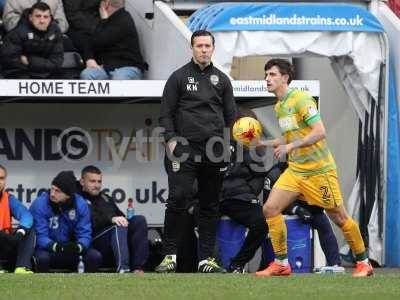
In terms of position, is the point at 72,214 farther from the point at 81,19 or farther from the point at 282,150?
the point at 81,19

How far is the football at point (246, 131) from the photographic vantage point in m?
12.2

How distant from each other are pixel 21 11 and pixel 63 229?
314 centimetres

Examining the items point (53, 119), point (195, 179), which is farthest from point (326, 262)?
point (53, 119)

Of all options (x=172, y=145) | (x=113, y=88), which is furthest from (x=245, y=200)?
(x=172, y=145)

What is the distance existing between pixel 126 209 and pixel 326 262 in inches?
98.2

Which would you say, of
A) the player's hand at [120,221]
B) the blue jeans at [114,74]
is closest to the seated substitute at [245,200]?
the player's hand at [120,221]

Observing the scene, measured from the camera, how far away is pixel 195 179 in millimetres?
12906

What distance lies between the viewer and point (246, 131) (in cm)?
1218

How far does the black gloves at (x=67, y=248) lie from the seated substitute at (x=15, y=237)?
9.4 inches

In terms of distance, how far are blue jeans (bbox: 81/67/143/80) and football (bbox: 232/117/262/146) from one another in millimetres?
3365

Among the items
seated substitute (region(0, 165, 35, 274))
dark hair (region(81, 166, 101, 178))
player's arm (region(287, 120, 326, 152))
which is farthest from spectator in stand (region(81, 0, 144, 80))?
player's arm (region(287, 120, 326, 152))

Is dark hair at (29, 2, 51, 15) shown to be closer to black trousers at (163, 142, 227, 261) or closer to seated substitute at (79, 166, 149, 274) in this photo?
seated substitute at (79, 166, 149, 274)

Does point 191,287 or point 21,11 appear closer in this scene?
point 191,287

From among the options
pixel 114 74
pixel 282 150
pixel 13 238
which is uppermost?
pixel 114 74
